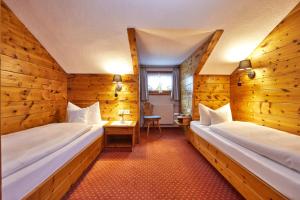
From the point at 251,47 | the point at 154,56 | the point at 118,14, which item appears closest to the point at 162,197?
the point at 118,14

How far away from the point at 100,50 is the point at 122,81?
95 cm

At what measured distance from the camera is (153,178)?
2189 mm

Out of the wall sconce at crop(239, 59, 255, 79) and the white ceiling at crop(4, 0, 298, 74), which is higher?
the white ceiling at crop(4, 0, 298, 74)

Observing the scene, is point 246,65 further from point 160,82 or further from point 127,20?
point 160,82

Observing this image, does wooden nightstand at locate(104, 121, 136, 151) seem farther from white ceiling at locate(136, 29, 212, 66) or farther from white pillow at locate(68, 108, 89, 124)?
white ceiling at locate(136, 29, 212, 66)

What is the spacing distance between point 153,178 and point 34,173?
141cm

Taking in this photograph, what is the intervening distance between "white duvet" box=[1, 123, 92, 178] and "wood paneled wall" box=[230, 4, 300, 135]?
3104mm

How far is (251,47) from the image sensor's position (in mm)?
2951

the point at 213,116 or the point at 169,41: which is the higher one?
the point at 169,41

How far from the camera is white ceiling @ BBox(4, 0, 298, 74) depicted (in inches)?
82.0

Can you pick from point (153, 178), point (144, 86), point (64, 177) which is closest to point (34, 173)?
point (64, 177)

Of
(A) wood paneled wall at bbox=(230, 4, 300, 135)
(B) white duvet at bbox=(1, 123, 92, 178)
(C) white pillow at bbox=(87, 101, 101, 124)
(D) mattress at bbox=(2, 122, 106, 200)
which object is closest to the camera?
(D) mattress at bbox=(2, 122, 106, 200)

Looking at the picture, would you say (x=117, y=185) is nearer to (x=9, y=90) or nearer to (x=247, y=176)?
(x=247, y=176)

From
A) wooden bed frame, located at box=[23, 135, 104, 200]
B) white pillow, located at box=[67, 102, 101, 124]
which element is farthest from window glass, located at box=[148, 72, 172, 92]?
wooden bed frame, located at box=[23, 135, 104, 200]
